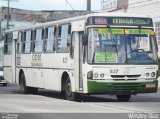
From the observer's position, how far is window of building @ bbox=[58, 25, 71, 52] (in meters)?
20.7

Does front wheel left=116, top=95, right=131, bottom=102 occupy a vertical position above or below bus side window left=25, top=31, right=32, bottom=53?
below

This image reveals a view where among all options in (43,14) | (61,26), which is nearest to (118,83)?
(61,26)

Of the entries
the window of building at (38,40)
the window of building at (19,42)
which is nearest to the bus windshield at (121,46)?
the window of building at (38,40)

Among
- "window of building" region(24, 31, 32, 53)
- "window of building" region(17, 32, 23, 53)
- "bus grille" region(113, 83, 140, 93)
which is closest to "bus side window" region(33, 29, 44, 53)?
"window of building" region(24, 31, 32, 53)

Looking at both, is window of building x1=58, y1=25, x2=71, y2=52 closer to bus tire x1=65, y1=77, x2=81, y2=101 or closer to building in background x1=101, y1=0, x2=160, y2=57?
bus tire x1=65, y1=77, x2=81, y2=101

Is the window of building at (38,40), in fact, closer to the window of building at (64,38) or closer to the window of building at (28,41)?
the window of building at (28,41)

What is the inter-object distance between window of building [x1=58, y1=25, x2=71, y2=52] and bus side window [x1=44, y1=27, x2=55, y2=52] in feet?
2.44

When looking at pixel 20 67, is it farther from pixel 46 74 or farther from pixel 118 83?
pixel 118 83

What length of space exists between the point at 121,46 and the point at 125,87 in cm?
146

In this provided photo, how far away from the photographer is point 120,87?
62.3 ft

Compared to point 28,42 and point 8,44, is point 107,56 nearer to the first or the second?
point 28,42

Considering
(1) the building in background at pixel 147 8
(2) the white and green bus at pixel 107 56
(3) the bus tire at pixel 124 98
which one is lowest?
(3) the bus tire at pixel 124 98

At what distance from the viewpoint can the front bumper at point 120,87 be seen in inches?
736

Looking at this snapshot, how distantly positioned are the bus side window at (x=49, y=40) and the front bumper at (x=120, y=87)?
412cm
